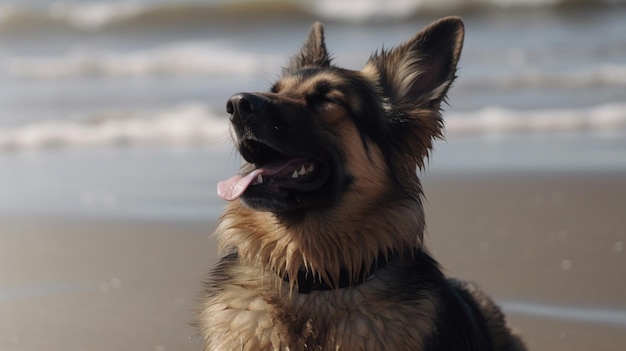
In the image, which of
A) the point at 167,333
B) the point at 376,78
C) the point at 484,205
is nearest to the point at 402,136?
the point at 376,78

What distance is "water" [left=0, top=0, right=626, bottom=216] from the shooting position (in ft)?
28.5

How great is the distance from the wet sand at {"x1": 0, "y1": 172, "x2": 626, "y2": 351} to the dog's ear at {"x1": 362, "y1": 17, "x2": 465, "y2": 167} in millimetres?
1547

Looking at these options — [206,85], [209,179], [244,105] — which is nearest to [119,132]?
[209,179]

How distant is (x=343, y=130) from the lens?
4.10 meters

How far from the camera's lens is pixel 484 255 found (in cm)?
644

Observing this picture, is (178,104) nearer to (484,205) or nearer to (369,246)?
(484,205)

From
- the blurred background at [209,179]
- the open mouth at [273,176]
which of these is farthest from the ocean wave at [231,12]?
the open mouth at [273,176]

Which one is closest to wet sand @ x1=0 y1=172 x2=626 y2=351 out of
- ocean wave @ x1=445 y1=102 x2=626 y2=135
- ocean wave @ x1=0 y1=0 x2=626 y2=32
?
ocean wave @ x1=445 y1=102 x2=626 y2=135

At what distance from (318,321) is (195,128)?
6.96 m

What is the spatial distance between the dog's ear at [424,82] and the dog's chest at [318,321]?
69 cm

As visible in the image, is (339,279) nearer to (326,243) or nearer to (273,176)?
(326,243)

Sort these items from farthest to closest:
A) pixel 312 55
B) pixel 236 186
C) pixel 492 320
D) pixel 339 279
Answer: pixel 492 320 < pixel 312 55 < pixel 339 279 < pixel 236 186

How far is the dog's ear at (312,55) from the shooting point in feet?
15.3

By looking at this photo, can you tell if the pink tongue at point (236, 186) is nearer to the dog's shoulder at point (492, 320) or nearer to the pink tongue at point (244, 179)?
the pink tongue at point (244, 179)
